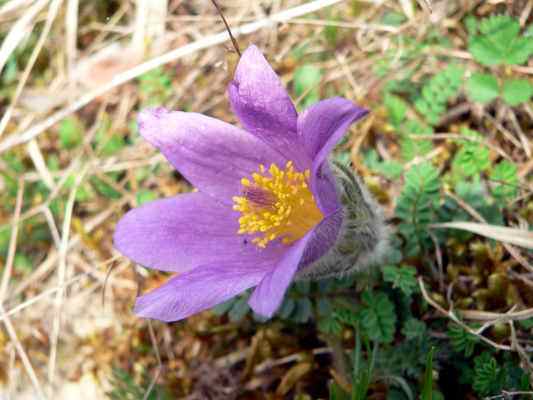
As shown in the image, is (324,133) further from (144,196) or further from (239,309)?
(144,196)

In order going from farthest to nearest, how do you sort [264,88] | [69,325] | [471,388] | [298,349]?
[69,325], [298,349], [471,388], [264,88]

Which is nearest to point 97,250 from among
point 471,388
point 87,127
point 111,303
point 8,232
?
point 111,303

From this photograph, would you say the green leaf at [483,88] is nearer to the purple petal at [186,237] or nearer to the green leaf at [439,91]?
the green leaf at [439,91]

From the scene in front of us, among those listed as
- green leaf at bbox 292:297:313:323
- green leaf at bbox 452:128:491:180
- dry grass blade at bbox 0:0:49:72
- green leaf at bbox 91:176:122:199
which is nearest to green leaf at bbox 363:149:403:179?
green leaf at bbox 452:128:491:180

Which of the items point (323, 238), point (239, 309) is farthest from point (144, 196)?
point (323, 238)

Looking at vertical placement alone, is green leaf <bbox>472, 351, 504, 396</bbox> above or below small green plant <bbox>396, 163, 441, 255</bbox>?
below

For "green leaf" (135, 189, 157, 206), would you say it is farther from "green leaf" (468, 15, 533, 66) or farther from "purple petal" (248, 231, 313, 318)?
"green leaf" (468, 15, 533, 66)

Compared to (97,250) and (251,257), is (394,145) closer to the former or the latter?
(251,257)
